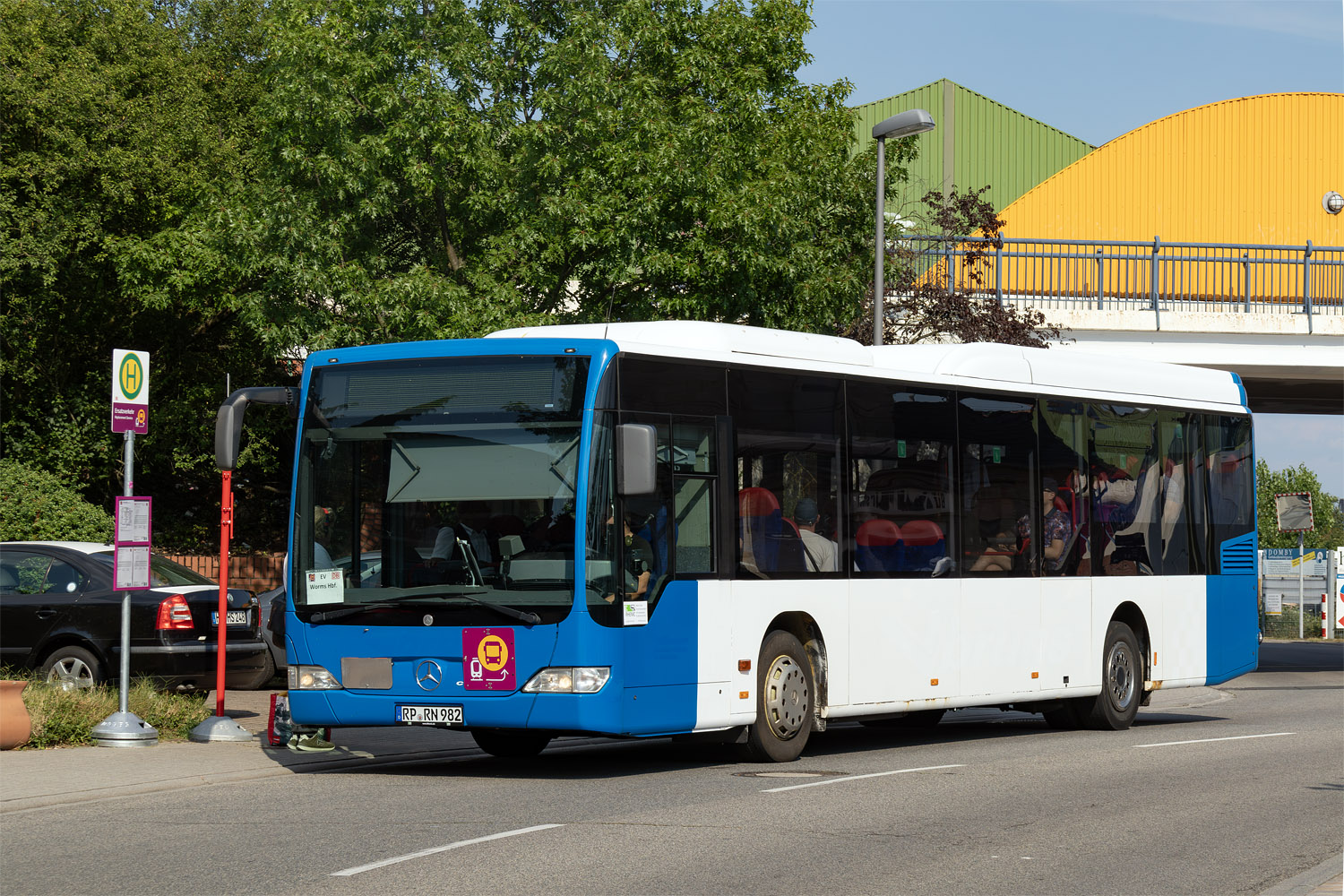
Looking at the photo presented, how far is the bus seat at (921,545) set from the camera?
14.7 meters

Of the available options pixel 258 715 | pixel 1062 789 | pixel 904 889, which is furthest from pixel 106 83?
pixel 904 889

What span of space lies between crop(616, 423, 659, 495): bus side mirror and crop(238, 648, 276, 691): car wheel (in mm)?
7317

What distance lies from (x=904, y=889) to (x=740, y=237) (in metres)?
15.0

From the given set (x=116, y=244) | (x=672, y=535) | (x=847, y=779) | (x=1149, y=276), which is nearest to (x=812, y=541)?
(x=672, y=535)

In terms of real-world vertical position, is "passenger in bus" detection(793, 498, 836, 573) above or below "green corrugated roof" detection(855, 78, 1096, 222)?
below

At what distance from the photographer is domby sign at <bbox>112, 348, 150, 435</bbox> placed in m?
14.3

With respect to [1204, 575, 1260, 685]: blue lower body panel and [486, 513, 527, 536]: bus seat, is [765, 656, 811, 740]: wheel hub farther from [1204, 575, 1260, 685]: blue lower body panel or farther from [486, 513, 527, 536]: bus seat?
[1204, 575, 1260, 685]: blue lower body panel

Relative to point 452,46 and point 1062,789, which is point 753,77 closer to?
point 452,46

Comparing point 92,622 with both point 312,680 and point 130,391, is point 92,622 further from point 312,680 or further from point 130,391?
point 312,680

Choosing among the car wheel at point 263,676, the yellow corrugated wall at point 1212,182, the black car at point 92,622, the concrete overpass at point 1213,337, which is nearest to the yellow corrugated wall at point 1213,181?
the yellow corrugated wall at point 1212,182

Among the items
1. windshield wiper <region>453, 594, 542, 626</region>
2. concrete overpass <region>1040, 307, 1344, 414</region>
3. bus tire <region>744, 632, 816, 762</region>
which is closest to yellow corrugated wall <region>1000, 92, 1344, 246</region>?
concrete overpass <region>1040, 307, 1344, 414</region>

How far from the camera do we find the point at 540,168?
→ 22453mm

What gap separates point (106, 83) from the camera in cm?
2695

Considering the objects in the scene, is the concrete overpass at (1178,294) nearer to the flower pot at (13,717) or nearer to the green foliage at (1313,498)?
the flower pot at (13,717)
